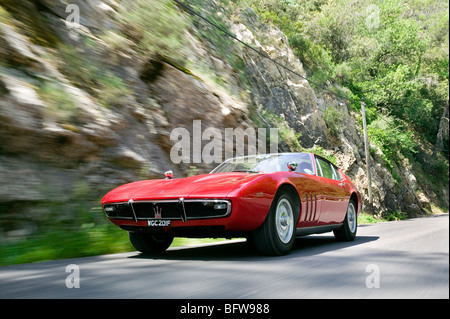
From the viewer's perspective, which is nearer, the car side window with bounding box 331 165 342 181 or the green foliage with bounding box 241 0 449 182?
the car side window with bounding box 331 165 342 181

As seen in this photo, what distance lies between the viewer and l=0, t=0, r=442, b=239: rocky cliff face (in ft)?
20.7

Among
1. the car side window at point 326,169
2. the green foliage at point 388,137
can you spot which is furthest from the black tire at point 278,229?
the green foliage at point 388,137

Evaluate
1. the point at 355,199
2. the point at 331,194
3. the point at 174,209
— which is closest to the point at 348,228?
the point at 355,199

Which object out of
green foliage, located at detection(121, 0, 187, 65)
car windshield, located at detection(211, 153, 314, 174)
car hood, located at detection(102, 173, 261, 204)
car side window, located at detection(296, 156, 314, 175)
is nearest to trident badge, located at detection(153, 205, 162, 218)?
car hood, located at detection(102, 173, 261, 204)

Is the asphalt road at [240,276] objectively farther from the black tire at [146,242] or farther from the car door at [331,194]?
the car door at [331,194]

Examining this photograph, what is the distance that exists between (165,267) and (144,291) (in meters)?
1.11

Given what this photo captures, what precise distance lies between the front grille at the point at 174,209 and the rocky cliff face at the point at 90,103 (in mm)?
1803

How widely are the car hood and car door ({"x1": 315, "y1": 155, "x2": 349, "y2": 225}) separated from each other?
1732 millimetres

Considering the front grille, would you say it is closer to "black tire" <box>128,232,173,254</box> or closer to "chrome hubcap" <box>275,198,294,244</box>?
"black tire" <box>128,232,173,254</box>

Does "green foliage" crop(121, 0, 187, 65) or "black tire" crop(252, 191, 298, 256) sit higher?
"green foliage" crop(121, 0, 187, 65)

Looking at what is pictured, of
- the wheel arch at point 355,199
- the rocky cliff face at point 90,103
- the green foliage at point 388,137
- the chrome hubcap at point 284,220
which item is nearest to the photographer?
the chrome hubcap at point 284,220

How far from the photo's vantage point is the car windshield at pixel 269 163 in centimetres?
609

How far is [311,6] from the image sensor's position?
3391 cm
